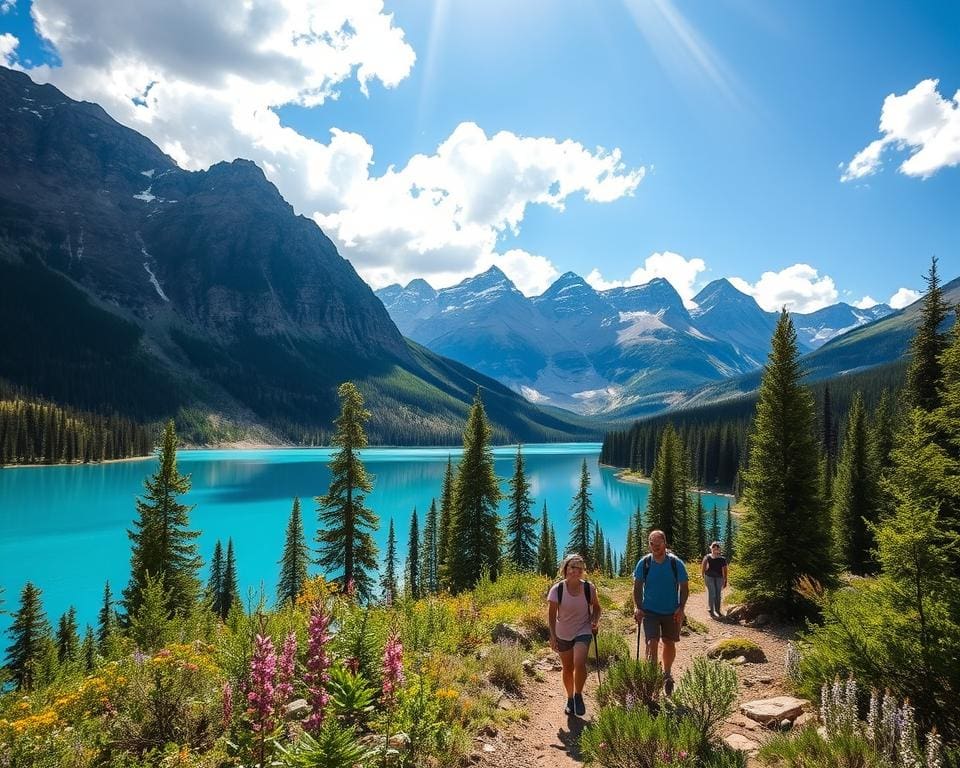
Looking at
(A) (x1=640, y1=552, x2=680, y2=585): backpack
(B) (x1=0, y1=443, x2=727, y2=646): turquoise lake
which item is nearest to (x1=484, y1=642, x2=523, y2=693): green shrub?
(A) (x1=640, y1=552, x2=680, y2=585): backpack

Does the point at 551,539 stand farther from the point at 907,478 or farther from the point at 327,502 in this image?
the point at 907,478

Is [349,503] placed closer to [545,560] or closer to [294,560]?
[294,560]

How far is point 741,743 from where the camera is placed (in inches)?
259

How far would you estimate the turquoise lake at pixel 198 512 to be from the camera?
47.6 metres

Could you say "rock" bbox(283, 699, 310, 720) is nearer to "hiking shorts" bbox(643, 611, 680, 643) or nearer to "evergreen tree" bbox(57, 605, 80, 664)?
"hiking shorts" bbox(643, 611, 680, 643)

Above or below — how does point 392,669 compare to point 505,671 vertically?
above

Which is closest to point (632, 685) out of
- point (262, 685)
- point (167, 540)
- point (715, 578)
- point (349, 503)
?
point (262, 685)

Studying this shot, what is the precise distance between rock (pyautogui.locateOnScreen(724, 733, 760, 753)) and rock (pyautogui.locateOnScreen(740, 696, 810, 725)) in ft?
2.37

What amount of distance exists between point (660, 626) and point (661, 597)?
0.56 meters

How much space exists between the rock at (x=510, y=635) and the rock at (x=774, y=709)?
15.4ft

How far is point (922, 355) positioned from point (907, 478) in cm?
2111

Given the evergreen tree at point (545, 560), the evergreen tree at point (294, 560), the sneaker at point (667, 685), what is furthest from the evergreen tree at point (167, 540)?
the evergreen tree at point (545, 560)

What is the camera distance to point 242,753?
4.88 meters

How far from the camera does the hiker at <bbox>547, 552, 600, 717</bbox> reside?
8172mm
